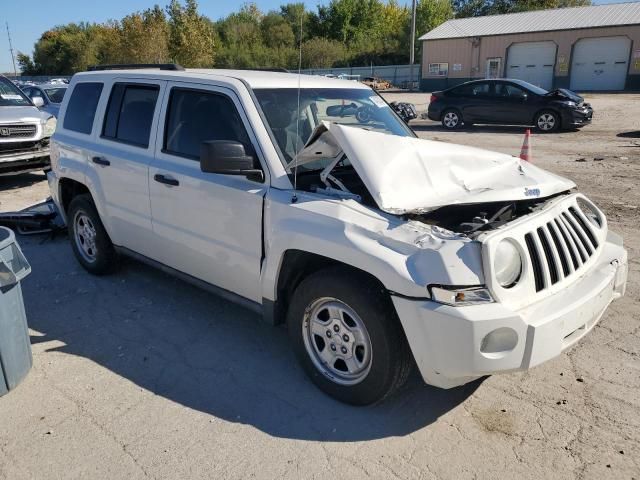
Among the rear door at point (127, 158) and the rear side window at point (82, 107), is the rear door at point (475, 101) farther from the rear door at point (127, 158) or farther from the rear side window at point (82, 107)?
the rear door at point (127, 158)

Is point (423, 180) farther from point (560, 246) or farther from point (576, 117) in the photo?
point (576, 117)

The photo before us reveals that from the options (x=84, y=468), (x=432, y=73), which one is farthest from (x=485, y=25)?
(x=84, y=468)

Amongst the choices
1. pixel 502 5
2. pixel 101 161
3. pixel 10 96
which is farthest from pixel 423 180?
pixel 502 5

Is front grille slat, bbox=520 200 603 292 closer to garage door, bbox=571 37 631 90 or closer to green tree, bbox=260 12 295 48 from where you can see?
garage door, bbox=571 37 631 90

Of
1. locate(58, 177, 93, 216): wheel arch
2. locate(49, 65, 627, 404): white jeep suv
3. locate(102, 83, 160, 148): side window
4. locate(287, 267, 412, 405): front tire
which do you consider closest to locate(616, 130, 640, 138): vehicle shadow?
locate(49, 65, 627, 404): white jeep suv

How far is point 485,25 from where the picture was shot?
4031 cm

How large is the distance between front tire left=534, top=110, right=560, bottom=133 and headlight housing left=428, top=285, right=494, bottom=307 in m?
15.2

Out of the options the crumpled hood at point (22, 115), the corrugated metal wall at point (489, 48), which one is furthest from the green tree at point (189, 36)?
the crumpled hood at point (22, 115)

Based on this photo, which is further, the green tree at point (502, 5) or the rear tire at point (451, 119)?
the green tree at point (502, 5)

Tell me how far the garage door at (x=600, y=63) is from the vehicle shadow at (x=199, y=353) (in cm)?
3755

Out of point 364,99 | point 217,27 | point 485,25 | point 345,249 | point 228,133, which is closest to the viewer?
point 345,249

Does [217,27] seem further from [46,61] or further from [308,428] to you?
[308,428]

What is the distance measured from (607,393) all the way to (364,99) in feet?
9.28

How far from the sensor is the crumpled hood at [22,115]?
9.54 m
